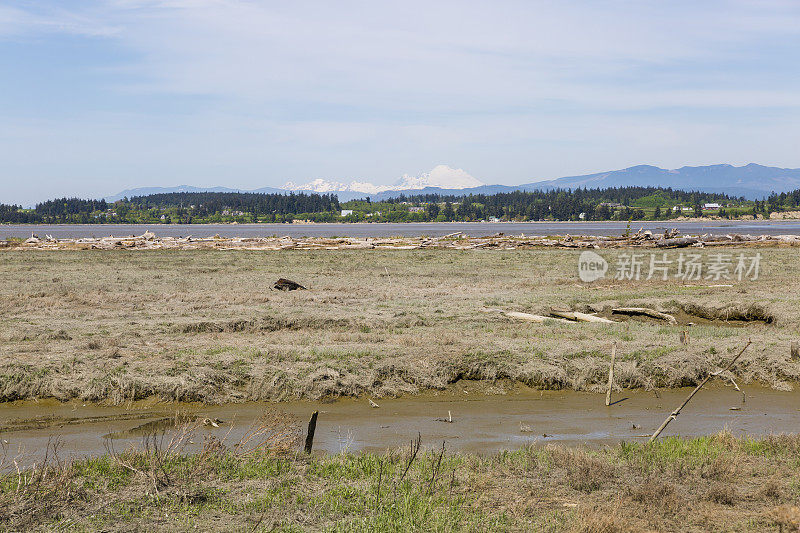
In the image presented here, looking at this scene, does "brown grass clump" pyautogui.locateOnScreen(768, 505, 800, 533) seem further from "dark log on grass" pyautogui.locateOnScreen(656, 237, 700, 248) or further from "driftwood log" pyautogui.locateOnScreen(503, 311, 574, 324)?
"dark log on grass" pyautogui.locateOnScreen(656, 237, 700, 248)

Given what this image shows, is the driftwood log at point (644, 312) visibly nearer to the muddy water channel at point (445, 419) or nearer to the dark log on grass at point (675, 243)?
the muddy water channel at point (445, 419)

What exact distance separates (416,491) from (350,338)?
948 centimetres

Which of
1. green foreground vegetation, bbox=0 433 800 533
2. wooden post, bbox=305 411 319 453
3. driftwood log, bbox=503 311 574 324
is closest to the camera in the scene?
green foreground vegetation, bbox=0 433 800 533

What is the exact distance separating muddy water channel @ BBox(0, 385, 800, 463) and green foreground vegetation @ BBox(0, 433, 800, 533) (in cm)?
154

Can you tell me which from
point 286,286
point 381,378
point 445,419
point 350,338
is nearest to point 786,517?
point 445,419

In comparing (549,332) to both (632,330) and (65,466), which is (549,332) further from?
(65,466)

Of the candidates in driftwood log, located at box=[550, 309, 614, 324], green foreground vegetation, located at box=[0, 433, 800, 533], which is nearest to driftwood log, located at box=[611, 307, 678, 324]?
driftwood log, located at box=[550, 309, 614, 324]

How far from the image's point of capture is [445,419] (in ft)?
41.5

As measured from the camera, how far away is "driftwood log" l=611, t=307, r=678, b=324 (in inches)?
818

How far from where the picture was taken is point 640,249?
186 feet

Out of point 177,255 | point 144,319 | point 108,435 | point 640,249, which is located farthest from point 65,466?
point 640,249

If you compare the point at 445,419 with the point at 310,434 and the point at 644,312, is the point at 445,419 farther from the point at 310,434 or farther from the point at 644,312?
the point at 644,312

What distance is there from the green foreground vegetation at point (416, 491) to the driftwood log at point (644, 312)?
11.0 meters

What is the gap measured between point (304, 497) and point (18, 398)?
8.27 metres
